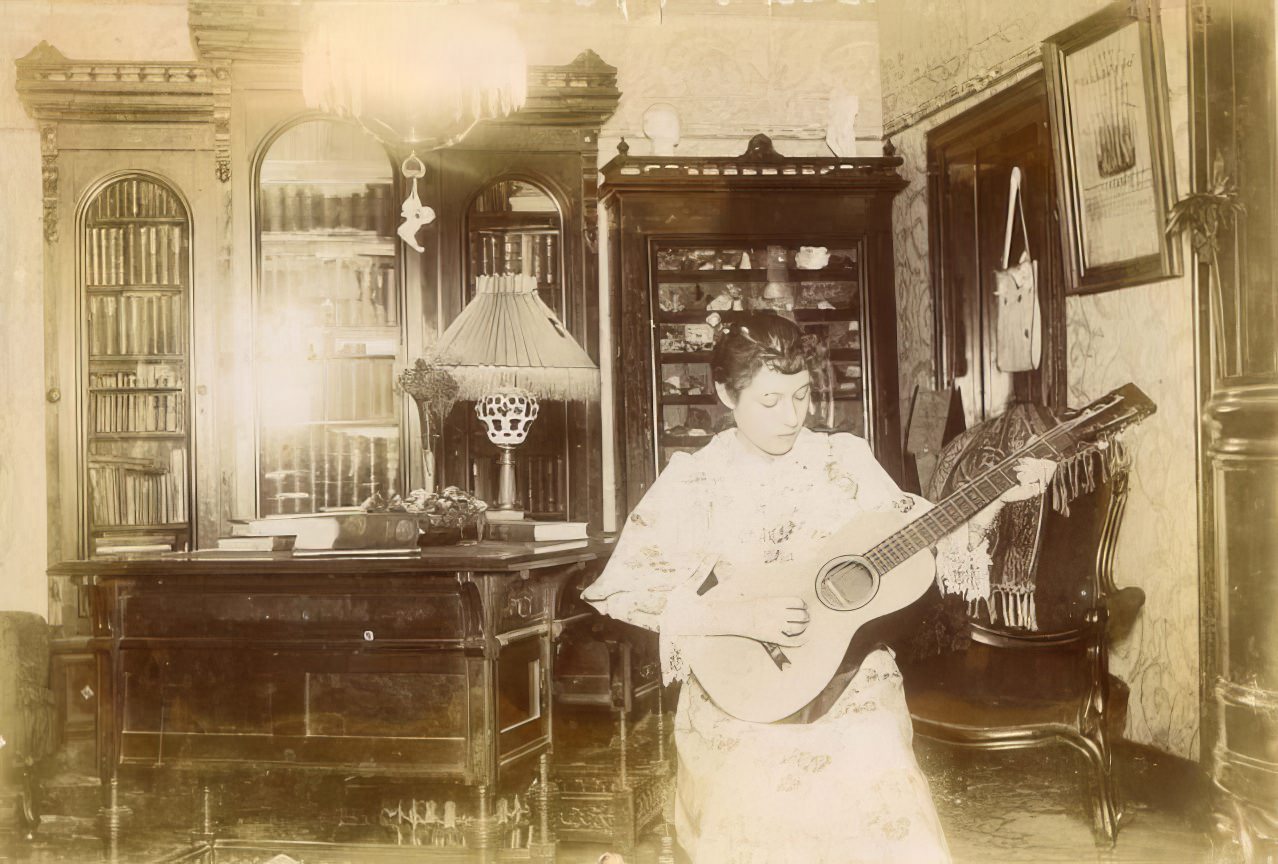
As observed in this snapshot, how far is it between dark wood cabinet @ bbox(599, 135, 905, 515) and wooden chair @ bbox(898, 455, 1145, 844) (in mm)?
968

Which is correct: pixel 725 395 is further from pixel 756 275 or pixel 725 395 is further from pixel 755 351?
pixel 756 275

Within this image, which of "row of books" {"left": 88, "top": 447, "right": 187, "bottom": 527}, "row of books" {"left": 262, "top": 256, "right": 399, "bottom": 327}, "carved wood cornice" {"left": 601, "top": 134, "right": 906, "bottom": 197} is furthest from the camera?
"row of books" {"left": 262, "top": 256, "right": 399, "bottom": 327}

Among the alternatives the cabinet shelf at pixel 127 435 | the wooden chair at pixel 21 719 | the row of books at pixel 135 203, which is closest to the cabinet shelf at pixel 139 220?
the row of books at pixel 135 203

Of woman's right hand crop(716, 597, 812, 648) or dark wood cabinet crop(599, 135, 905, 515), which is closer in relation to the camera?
woman's right hand crop(716, 597, 812, 648)

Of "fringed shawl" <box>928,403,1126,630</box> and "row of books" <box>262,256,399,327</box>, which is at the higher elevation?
"row of books" <box>262,256,399,327</box>

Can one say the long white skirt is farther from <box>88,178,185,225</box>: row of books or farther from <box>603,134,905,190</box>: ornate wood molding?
<box>88,178,185,225</box>: row of books

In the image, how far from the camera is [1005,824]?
2525mm

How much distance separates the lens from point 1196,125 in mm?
2373

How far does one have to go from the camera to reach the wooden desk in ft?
8.43

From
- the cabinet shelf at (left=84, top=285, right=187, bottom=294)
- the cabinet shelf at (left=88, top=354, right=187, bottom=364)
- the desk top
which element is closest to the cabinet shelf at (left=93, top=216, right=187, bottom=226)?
the cabinet shelf at (left=84, top=285, right=187, bottom=294)

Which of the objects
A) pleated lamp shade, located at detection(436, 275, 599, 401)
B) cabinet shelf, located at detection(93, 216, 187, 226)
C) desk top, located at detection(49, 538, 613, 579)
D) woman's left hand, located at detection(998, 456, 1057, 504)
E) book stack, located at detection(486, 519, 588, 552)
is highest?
cabinet shelf, located at detection(93, 216, 187, 226)

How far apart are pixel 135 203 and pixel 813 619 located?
129 inches

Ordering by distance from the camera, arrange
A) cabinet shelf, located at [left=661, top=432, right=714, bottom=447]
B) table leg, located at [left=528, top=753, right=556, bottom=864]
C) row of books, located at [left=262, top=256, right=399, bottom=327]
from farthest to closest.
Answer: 1. row of books, located at [left=262, top=256, right=399, bottom=327]
2. cabinet shelf, located at [left=661, top=432, right=714, bottom=447]
3. table leg, located at [left=528, top=753, right=556, bottom=864]

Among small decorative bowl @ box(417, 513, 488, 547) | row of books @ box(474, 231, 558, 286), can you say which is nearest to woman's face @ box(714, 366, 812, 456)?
small decorative bowl @ box(417, 513, 488, 547)
